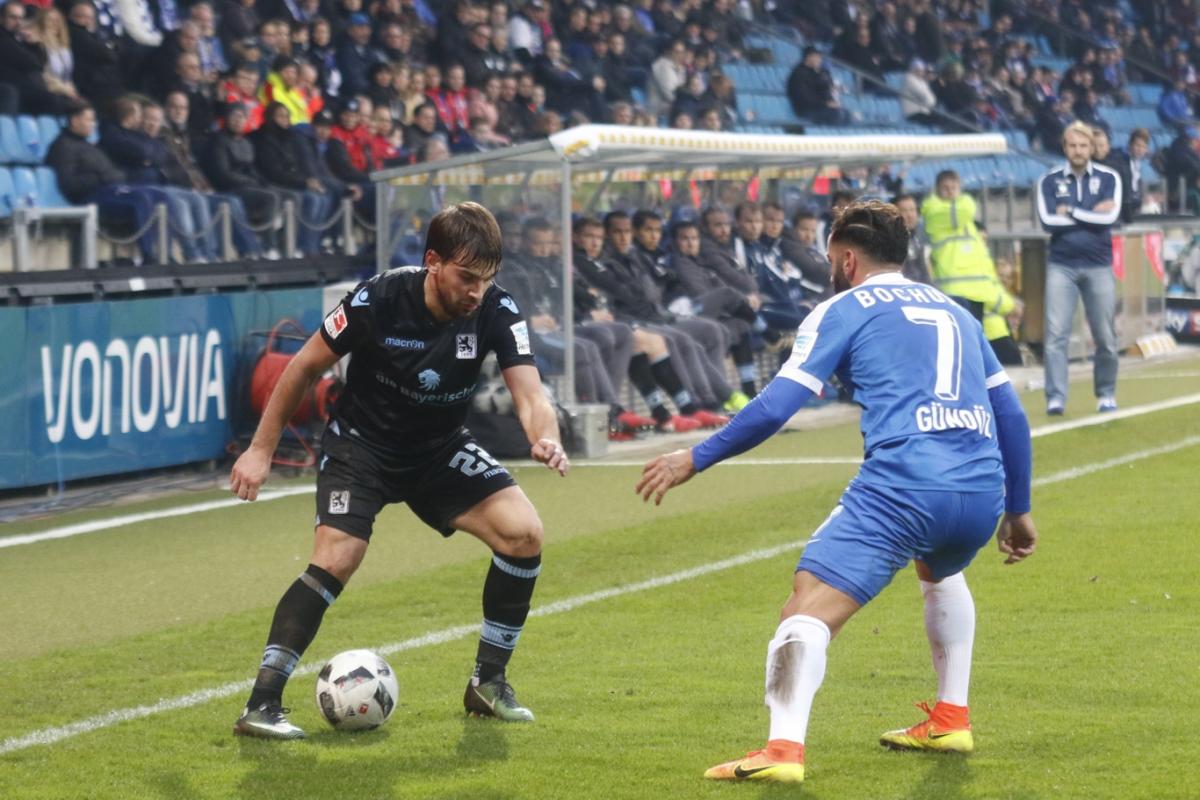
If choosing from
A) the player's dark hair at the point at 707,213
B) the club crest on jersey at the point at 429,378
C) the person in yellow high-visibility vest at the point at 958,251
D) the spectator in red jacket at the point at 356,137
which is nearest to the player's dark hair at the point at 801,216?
the player's dark hair at the point at 707,213

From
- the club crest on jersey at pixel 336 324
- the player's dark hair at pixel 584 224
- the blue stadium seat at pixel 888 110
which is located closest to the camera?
the club crest on jersey at pixel 336 324

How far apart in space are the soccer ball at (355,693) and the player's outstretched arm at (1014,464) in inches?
75.2

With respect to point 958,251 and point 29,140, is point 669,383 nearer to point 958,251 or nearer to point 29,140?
point 958,251

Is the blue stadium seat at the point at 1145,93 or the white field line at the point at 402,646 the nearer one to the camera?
the white field line at the point at 402,646

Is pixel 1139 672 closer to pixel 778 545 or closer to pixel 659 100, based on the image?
pixel 778 545

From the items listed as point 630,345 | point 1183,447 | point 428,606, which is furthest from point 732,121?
point 428,606

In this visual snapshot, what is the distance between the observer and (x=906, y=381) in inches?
200

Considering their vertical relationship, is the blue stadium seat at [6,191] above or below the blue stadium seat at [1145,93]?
above

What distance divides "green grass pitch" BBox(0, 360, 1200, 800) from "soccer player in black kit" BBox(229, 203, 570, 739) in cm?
29

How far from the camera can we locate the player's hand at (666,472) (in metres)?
5.04

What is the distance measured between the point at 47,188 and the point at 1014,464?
9.92 metres

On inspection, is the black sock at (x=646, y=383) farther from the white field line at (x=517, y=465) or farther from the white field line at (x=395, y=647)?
the white field line at (x=395, y=647)

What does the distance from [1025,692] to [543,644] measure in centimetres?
190

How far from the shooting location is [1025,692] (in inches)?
251
